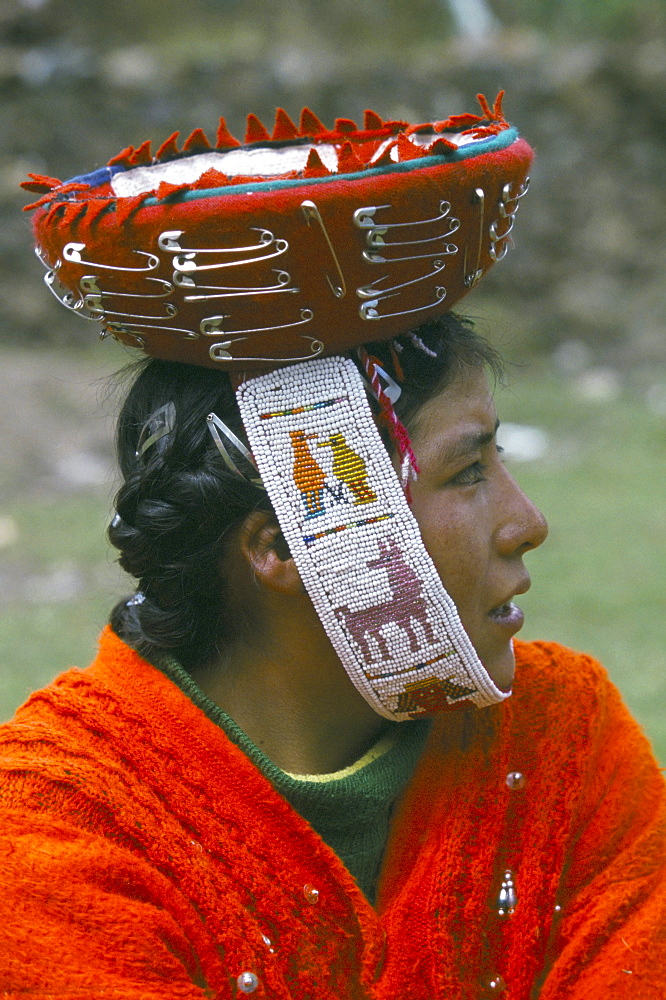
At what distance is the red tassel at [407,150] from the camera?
1.80 m

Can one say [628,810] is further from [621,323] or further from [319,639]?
[621,323]

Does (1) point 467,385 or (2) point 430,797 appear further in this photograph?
(2) point 430,797

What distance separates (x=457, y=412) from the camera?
6.31ft

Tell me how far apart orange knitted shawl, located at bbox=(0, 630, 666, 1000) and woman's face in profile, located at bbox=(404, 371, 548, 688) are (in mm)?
289

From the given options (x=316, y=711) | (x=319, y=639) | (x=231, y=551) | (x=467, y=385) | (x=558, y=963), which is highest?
(x=467, y=385)

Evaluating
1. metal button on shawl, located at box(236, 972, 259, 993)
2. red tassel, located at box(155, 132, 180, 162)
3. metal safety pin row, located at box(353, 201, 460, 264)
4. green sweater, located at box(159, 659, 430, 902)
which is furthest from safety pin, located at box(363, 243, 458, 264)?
metal button on shawl, located at box(236, 972, 259, 993)

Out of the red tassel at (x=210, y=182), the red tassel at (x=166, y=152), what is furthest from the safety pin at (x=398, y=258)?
the red tassel at (x=166, y=152)

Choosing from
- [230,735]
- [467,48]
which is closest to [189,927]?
[230,735]

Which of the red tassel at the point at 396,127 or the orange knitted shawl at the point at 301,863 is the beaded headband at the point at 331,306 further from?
the orange knitted shawl at the point at 301,863

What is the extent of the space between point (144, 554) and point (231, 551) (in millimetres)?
155

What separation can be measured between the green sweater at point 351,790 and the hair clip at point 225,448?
0.38 m

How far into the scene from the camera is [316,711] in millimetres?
2051

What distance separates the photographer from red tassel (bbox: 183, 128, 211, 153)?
206cm

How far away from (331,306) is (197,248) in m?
0.22
